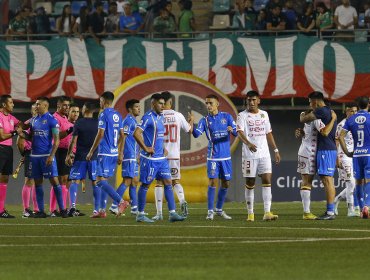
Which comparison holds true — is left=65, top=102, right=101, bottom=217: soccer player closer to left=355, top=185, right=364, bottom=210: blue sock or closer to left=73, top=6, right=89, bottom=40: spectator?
left=355, top=185, right=364, bottom=210: blue sock

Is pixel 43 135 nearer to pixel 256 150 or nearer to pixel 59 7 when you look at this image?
pixel 256 150

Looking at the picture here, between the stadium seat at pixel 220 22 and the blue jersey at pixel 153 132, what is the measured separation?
46.1 ft

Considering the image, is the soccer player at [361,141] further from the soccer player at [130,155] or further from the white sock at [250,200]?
the soccer player at [130,155]

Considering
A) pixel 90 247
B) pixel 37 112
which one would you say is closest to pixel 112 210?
pixel 37 112

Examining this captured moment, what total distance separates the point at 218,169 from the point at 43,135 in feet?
10.9

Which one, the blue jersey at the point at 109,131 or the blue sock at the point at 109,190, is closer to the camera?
the blue sock at the point at 109,190

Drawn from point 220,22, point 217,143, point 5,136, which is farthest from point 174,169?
point 220,22

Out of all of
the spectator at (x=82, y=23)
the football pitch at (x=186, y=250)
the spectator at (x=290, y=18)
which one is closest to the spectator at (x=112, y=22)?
the spectator at (x=82, y=23)

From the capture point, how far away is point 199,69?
107 ft

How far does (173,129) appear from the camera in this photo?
21859mm

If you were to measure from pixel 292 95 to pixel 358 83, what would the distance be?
1.80 m

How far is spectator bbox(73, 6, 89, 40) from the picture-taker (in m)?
33.5

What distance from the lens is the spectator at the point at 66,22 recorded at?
112ft

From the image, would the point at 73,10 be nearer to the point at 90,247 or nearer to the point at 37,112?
the point at 37,112
